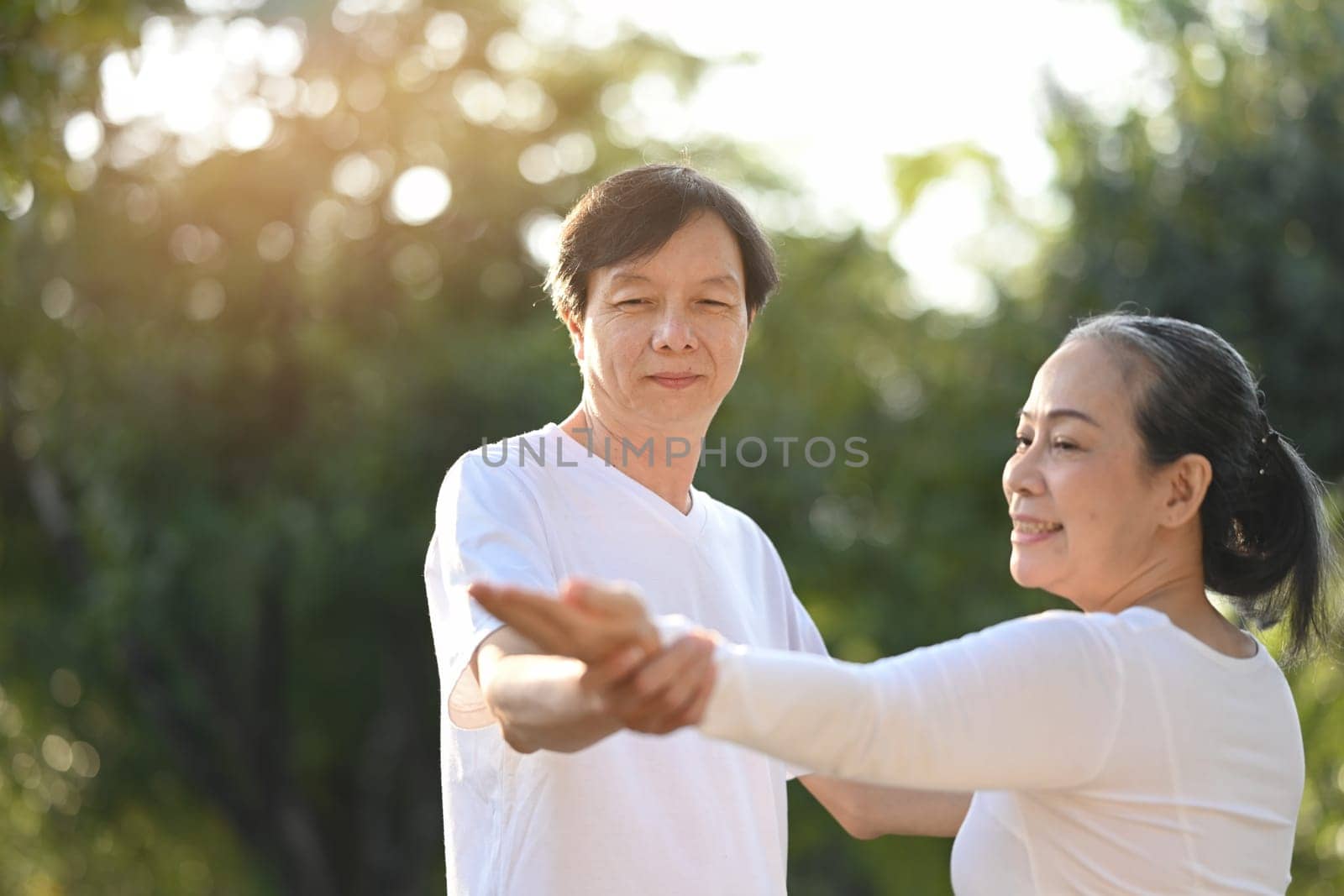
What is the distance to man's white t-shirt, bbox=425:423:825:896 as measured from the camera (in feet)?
6.82

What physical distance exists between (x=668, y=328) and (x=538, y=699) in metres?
0.82

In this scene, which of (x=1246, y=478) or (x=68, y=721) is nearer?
(x=1246, y=478)

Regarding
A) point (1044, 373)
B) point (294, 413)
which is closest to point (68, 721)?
point (294, 413)

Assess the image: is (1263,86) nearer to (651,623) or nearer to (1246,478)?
(1246,478)

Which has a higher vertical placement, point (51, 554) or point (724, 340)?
point (724, 340)

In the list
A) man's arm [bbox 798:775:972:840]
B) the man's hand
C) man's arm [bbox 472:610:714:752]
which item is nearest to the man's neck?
man's arm [bbox 798:775:972:840]

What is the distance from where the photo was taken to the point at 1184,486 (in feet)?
6.23

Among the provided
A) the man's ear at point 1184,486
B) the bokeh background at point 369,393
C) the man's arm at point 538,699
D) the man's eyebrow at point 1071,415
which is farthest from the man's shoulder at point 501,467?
the bokeh background at point 369,393

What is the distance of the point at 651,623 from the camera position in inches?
57.6

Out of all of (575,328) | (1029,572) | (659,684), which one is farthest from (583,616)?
(575,328)

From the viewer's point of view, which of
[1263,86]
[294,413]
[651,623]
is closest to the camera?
[651,623]

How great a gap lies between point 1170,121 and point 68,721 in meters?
8.61

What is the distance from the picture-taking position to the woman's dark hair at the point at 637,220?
2281mm

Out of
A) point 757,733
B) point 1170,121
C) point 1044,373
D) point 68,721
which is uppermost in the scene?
point 1170,121
